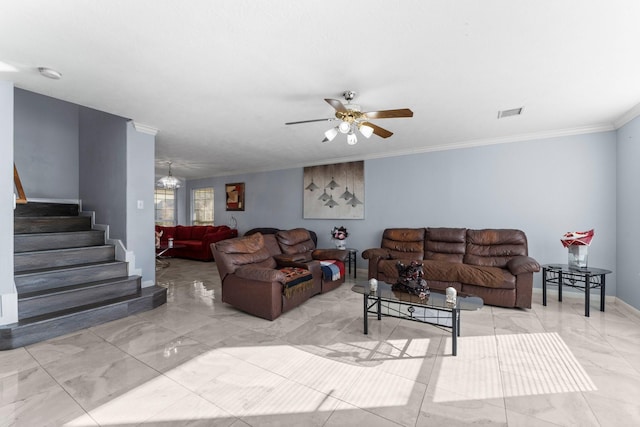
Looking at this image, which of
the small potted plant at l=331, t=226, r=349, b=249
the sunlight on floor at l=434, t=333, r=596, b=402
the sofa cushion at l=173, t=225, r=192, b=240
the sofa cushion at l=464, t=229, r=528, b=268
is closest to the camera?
the sunlight on floor at l=434, t=333, r=596, b=402

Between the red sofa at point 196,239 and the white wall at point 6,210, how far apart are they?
12.2ft

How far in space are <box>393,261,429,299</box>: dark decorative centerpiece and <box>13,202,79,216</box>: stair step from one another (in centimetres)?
525

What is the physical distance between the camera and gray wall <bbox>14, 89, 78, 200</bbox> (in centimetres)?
418

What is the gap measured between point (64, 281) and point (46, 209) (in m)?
1.83

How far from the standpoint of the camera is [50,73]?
2.37m

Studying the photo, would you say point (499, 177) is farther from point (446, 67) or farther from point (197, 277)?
point (197, 277)

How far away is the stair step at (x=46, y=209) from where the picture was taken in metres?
3.99

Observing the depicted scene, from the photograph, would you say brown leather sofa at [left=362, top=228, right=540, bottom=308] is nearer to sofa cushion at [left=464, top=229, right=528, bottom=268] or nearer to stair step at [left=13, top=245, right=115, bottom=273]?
sofa cushion at [left=464, top=229, right=528, bottom=268]

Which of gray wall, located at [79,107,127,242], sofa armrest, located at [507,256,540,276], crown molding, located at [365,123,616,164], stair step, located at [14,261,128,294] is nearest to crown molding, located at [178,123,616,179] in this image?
crown molding, located at [365,123,616,164]

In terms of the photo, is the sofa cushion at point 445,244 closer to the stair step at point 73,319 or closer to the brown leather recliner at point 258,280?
the brown leather recliner at point 258,280

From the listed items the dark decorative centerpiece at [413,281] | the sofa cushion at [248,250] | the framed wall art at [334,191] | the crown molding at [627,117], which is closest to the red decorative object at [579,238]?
the crown molding at [627,117]

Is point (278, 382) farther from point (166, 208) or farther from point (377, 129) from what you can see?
point (166, 208)

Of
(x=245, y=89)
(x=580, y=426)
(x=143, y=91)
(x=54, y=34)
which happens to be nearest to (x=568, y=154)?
(x=580, y=426)

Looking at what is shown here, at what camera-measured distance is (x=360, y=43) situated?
1922 millimetres
